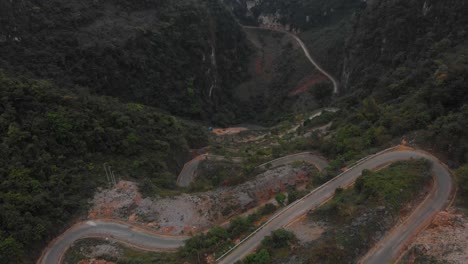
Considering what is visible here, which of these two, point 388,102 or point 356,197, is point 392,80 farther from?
point 356,197

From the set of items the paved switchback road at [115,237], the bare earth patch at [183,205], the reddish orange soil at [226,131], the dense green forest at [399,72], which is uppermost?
the dense green forest at [399,72]

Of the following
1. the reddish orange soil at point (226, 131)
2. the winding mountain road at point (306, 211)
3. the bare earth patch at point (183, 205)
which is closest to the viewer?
the winding mountain road at point (306, 211)

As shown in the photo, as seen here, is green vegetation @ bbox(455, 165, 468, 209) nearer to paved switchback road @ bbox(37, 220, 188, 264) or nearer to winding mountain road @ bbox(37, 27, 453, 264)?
winding mountain road @ bbox(37, 27, 453, 264)

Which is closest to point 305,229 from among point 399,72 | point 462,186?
point 462,186

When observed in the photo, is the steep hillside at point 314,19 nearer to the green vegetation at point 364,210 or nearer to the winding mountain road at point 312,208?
the winding mountain road at point 312,208

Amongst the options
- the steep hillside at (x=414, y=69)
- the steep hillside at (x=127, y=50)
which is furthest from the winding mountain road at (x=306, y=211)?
the steep hillside at (x=127, y=50)

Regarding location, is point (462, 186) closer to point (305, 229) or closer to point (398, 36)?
point (305, 229)
